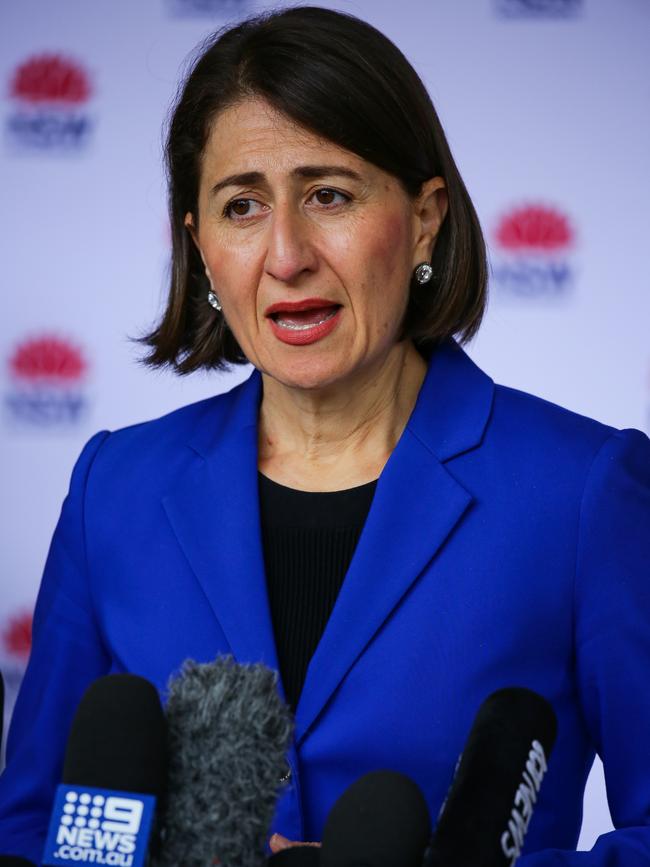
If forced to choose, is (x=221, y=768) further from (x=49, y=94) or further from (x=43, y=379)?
(x=49, y=94)

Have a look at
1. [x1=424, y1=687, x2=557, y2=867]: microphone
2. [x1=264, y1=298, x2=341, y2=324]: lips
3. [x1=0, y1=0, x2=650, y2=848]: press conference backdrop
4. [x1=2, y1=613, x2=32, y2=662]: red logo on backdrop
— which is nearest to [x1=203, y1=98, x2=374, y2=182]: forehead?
[x1=264, y1=298, x2=341, y2=324]: lips

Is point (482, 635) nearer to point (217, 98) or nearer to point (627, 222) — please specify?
point (217, 98)

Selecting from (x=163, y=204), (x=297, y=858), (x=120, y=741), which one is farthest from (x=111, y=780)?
(x=163, y=204)

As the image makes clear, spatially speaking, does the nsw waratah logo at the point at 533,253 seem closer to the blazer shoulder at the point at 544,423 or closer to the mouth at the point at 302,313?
the blazer shoulder at the point at 544,423

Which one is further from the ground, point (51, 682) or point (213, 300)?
point (213, 300)

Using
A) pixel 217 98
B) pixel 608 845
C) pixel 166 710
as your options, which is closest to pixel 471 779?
pixel 166 710

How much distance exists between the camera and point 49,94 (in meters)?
2.62

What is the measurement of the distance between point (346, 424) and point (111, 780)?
2.64ft

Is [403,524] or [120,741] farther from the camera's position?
[403,524]

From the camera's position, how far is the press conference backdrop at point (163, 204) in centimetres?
248

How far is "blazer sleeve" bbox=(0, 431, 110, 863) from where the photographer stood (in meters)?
1.32

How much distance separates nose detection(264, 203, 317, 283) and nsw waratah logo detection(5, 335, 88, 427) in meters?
1.43

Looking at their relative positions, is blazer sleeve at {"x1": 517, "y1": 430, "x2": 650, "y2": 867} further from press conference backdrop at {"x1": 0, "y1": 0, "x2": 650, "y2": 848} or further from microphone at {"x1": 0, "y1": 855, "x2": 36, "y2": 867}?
press conference backdrop at {"x1": 0, "y1": 0, "x2": 650, "y2": 848}

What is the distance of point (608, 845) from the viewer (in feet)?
3.67
